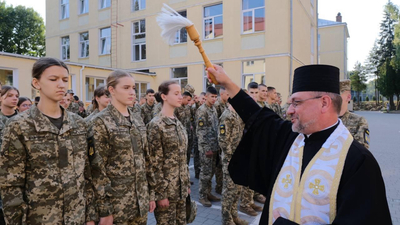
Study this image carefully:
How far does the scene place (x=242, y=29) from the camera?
1550 centimetres

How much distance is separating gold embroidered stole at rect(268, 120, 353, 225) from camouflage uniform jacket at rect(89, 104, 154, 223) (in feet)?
4.66

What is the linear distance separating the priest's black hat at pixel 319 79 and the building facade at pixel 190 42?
42.2 feet

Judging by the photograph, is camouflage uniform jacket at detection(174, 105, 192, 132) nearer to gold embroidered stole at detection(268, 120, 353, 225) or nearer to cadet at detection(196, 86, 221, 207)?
cadet at detection(196, 86, 221, 207)

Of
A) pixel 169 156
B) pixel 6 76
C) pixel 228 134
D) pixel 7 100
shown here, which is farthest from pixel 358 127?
pixel 6 76

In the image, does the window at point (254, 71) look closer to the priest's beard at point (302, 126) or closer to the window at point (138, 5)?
the window at point (138, 5)

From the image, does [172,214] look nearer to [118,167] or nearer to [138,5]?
[118,167]

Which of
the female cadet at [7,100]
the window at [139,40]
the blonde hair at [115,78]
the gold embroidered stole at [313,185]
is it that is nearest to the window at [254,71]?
the window at [139,40]

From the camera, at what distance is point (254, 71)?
50.6ft

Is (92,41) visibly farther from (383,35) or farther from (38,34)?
(383,35)

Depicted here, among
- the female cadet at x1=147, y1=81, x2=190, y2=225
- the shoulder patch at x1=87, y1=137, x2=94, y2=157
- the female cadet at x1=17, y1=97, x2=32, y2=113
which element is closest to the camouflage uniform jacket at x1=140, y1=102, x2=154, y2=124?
the female cadet at x1=17, y1=97, x2=32, y2=113

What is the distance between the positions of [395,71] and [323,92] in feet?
164

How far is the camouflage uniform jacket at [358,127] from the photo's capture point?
13.2 ft

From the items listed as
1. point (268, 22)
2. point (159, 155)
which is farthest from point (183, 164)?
point (268, 22)

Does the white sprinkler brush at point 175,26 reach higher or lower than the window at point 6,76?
lower
